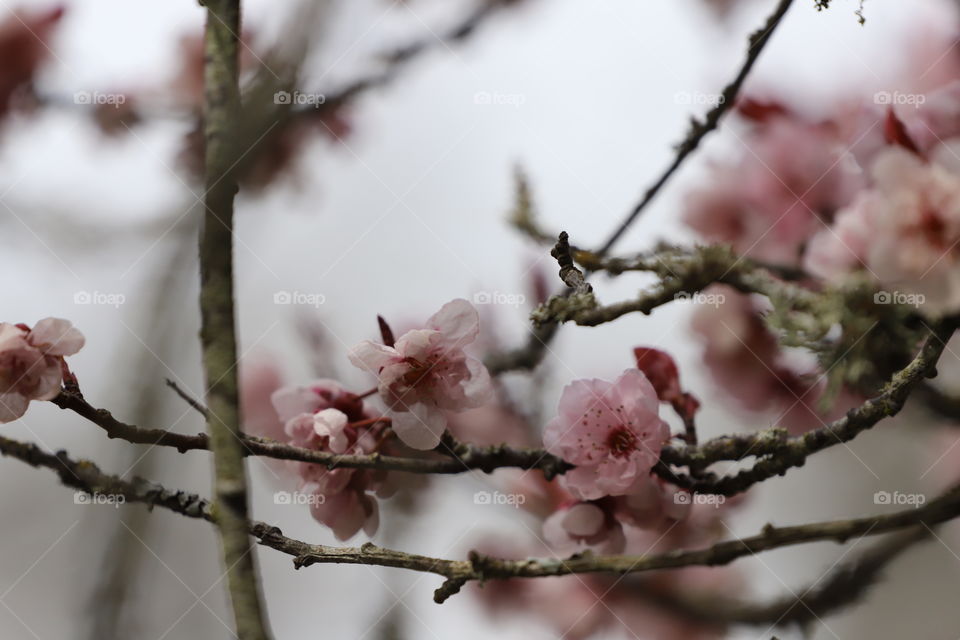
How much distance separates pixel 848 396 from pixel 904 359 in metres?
0.12

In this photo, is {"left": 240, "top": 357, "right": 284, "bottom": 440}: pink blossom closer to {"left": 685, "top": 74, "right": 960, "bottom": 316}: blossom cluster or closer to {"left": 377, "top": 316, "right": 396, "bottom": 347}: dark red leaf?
{"left": 377, "top": 316, "right": 396, "bottom": 347}: dark red leaf

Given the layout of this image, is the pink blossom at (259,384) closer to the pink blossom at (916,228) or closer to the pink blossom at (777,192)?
the pink blossom at (777,192)

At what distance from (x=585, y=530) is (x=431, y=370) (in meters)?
0.18

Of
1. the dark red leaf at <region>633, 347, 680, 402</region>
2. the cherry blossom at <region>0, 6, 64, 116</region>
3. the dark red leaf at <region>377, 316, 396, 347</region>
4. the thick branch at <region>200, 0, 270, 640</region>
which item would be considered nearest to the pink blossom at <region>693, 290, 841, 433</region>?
the dark red leaf at <region>633, 347, 680, 402</region>

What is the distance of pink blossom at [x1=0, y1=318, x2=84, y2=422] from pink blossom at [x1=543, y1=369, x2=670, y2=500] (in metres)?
0.34

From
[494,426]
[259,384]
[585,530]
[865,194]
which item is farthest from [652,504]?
[259,384]

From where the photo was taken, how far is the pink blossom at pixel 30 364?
50cm

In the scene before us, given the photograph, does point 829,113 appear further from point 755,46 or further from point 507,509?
point 507,509

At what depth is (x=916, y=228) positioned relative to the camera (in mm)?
588

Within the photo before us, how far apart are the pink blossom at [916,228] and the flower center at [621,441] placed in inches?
8.9

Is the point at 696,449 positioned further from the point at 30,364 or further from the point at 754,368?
the point at 30,364

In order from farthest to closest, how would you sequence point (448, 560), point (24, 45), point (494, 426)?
1. point (24, 45)
2. point (494, 426)
3. point (448, 560)

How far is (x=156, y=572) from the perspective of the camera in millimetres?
679

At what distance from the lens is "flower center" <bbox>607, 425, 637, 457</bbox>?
57cm
